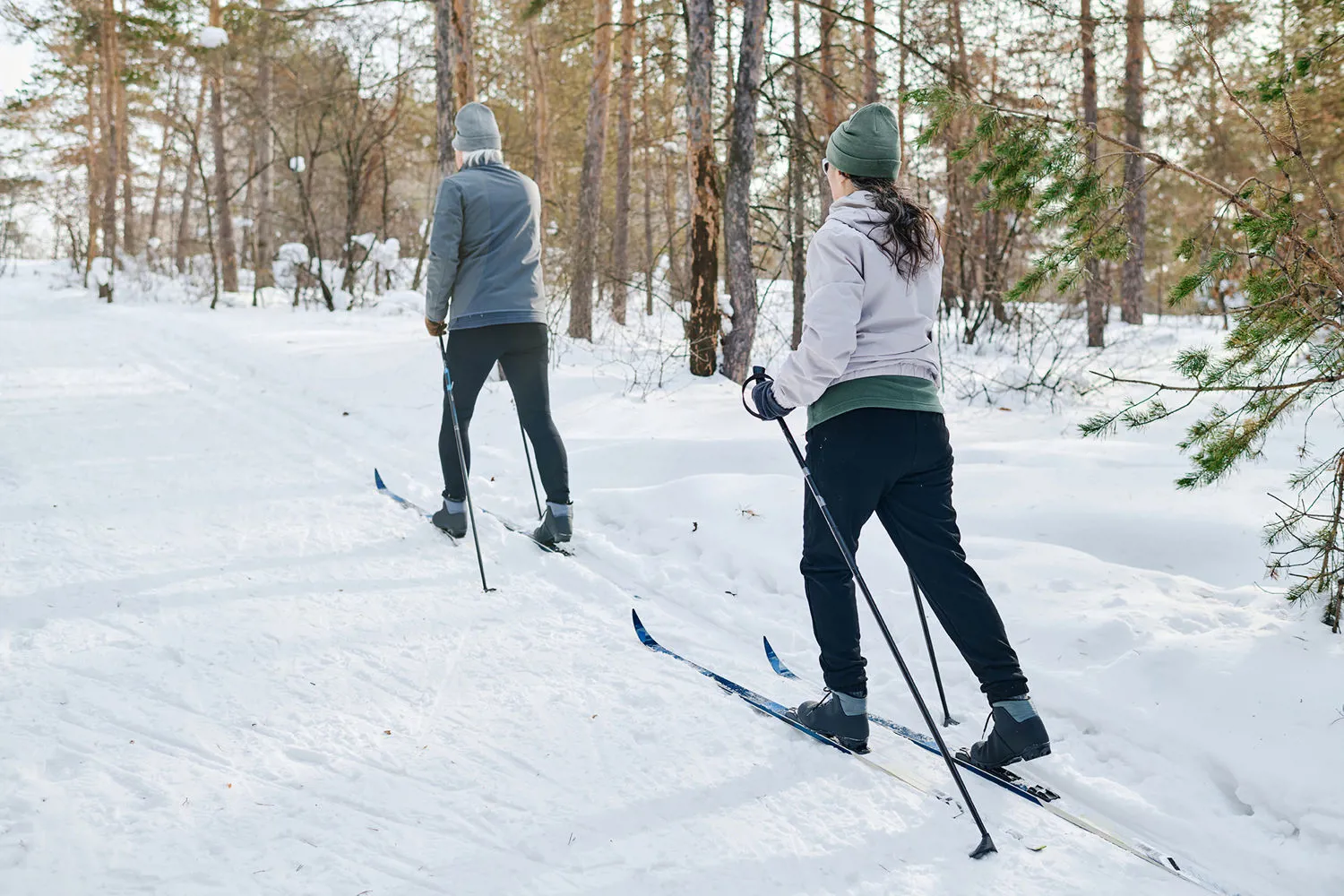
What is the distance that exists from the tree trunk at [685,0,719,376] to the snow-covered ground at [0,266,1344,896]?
2578mm

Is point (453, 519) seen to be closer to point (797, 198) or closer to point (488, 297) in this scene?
point (488, 297)

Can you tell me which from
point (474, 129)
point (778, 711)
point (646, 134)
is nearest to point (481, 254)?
point (474, 129)

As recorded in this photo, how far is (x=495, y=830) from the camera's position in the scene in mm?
2449

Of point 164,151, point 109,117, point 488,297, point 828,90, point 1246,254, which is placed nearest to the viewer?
point 1246,254

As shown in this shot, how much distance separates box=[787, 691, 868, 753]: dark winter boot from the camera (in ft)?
9.59

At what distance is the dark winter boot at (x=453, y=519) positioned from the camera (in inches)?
195

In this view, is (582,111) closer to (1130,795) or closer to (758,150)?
(758,150)

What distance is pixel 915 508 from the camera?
278cm

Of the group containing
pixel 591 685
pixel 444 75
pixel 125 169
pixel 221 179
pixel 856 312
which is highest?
pixel 125 169

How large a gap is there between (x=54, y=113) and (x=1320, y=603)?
33.9 metres

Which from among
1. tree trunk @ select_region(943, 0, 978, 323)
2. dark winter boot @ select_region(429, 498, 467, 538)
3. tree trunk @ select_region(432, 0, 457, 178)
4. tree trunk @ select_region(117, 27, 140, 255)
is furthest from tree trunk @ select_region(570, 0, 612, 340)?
tree trunk @ select_region(117, 27, 140, 255)

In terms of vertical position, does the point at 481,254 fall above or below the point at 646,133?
below

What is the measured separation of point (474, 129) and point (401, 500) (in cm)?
223

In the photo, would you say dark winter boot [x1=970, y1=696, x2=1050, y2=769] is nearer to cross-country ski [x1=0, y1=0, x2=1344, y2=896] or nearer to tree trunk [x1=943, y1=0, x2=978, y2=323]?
cross-country ski [x1=0, y1=0, x2=1344, y2=896]
